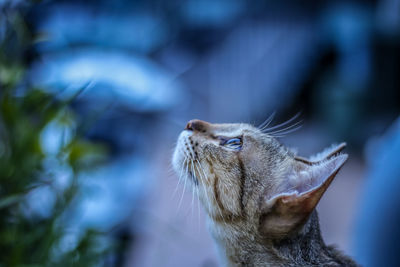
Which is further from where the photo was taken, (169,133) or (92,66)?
(169,133)

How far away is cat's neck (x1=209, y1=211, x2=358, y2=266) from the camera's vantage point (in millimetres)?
1259

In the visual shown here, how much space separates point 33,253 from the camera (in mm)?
1347

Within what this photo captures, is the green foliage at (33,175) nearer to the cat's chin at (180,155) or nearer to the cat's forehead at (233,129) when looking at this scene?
the cat's chin at (180,155)

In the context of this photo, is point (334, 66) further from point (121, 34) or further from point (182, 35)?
point (121, 34)

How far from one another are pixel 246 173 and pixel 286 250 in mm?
276

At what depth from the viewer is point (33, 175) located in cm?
139

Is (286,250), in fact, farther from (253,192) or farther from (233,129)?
(233,129)

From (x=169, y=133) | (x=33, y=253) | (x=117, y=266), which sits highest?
(x=169, y=133)

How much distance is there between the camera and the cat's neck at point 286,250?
1259 mm

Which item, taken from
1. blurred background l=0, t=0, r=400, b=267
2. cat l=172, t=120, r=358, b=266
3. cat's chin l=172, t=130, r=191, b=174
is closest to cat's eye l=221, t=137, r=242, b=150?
cat l=172, t=120, r=358, b=266

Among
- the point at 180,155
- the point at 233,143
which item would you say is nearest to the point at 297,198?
the point at 233,143

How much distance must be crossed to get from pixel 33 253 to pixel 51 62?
4.64 feet

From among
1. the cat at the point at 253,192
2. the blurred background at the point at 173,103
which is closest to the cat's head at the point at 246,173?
the cat at the point at 253,192

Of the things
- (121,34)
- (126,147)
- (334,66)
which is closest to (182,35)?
(121,34)
